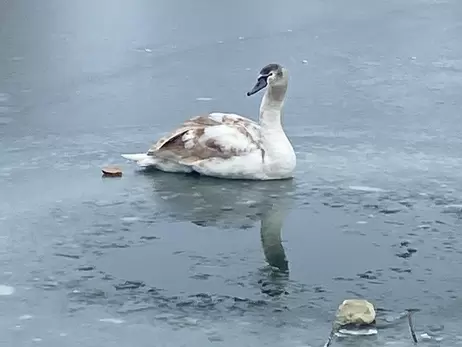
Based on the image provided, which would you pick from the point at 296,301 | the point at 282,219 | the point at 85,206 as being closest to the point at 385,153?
the point at 282,219

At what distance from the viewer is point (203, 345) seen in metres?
3.37

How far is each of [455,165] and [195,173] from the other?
4.16ft

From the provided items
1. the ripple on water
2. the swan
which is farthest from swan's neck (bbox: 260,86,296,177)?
the ripple on water

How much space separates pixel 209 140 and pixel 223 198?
1.30ft

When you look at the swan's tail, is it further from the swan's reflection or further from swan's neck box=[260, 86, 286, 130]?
swan's neck box=[260, 86, 286, 130]

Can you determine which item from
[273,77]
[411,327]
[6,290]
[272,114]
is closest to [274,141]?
[272,114]

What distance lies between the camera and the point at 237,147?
5.13 meters

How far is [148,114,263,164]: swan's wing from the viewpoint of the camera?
16.8 feet

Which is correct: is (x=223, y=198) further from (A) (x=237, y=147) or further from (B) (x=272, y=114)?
(B) (x=272, y=114)

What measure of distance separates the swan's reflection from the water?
1 cm

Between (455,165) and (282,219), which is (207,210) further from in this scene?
(455,165)

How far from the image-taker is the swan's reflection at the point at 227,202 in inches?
179

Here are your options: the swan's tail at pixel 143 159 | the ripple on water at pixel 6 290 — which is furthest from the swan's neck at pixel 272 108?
the ripple on water at pixel 6 290

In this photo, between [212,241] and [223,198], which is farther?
[223,198]
